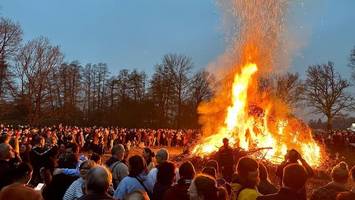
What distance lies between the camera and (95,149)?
8758 millimetres

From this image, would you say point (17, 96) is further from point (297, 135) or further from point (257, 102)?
point (297, 135)

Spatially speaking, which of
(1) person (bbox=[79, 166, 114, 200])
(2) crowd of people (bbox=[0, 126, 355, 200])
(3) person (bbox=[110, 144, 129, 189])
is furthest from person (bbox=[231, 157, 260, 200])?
(3) person (bbox=[110, 144, 129, 189])

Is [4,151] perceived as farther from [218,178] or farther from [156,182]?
[218,178]

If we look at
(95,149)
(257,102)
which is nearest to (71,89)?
(257,102)

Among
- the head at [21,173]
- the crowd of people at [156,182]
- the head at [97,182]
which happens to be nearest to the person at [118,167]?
the crowd of people at [156,182]

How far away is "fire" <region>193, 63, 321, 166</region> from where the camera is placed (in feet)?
68.4

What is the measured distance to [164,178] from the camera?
233 inches

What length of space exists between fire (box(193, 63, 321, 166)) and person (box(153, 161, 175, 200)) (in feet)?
46.9

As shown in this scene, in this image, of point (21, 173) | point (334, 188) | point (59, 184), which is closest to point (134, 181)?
point (59, 184)

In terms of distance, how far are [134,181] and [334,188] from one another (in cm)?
249

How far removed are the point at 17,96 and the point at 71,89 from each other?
19.8m

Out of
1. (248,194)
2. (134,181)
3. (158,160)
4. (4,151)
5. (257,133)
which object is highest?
(257,133)

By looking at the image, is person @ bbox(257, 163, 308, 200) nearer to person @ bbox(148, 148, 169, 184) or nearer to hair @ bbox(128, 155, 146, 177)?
hair @ bbox(128, 155, 146, 177)

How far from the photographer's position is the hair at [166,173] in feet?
19.3
